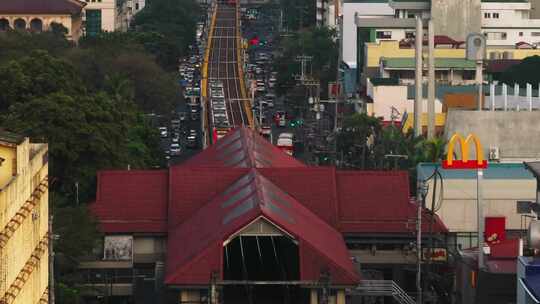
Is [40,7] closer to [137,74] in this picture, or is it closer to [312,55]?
[312,55]

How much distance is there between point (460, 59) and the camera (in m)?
149

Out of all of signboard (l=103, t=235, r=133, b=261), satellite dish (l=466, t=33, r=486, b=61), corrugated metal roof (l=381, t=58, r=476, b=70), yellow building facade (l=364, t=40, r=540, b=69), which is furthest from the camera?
yellow building facade (l=364, t=40, r=540, b=69)

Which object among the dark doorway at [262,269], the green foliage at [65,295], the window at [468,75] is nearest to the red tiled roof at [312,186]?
the dark doorway at [262,269]

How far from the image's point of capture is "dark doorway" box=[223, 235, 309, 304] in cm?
6706

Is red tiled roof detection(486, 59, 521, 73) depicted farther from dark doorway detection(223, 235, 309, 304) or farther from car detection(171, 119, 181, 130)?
dark doorway detection(223, 235, 309, 304)

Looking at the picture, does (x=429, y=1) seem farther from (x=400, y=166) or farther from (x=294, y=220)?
(x=294, y=220)

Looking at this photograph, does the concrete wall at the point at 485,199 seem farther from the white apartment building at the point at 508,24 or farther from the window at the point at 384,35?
the white apartment building at the point at 508,24

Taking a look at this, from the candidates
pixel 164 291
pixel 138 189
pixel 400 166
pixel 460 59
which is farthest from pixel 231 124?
pixel 164 291

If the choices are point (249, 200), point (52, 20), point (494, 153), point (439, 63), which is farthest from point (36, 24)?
point (249, 200)

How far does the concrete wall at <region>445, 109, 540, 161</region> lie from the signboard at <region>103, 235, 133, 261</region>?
3052 centimetres

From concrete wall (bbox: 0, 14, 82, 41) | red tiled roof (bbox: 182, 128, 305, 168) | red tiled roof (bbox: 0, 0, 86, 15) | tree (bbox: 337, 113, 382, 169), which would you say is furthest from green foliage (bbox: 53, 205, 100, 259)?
red tiled roof (bbox: 0, 0, 86, 15)

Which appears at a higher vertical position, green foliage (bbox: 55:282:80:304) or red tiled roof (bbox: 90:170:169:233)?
red tiled roof (bbox: 90:170:169:233)

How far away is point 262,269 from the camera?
227 feet

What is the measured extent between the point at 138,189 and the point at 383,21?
85162 mm
